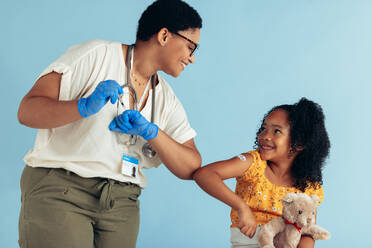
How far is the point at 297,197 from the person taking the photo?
182 cm

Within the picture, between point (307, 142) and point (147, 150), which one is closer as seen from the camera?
point (147, 150)

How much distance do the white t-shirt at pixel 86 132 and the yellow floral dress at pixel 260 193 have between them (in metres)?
0.50

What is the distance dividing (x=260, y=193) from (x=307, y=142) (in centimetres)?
31

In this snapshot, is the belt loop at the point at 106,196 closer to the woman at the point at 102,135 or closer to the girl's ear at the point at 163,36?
the woman at the point at 102,135

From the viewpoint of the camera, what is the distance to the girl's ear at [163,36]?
75.2 inches

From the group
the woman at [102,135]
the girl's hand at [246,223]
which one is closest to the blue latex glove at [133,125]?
the woman at [102,135]

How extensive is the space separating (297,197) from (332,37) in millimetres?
2130

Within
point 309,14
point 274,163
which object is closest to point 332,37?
point 309,14

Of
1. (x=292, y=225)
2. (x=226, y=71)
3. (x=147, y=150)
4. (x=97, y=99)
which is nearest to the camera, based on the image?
(x=97, y=99)

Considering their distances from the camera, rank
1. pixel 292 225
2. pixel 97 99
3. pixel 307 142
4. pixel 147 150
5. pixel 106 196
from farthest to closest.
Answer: pixel 307 142 < pixel 147 150 < pixel 292 225 < pixel 106 196 < pixel 97 99

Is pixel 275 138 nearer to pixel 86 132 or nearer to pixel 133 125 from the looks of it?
→ pixel 133 125

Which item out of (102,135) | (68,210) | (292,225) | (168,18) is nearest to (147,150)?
(102,135)

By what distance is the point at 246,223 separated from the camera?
1881mm

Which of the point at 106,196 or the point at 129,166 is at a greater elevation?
the point at 129,166
